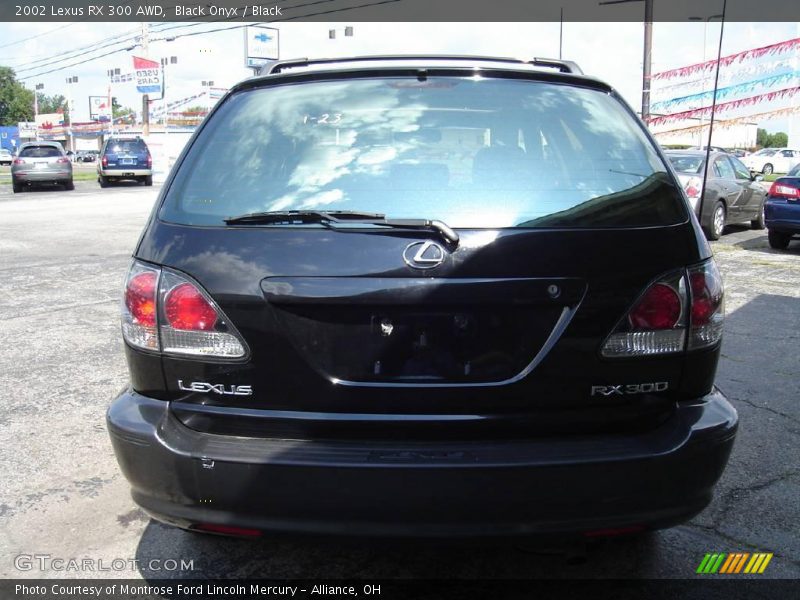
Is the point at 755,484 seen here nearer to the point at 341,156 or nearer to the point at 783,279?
the point at 341,156

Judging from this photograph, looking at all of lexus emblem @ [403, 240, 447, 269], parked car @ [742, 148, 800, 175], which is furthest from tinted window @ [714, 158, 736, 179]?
parked car @ [742, 148, 800, 175]

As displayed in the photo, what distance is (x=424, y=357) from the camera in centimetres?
224

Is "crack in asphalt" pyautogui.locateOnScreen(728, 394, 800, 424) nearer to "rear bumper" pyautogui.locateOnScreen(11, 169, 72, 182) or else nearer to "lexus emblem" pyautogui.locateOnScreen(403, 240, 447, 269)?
"lexus emblem" pyautogui.locateOnScreen(403, 240, 447, 269)

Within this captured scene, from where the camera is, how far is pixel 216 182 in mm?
2504

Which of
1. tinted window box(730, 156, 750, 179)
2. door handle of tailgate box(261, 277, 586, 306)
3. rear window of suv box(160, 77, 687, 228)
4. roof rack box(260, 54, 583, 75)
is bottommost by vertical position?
tinted window box(730, 156, 750, 179)

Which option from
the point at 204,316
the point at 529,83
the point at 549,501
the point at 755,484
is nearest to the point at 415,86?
the point at 529,83

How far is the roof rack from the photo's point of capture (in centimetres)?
294

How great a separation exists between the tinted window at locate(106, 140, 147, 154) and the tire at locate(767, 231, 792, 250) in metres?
25.2

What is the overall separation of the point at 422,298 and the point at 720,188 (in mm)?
12655

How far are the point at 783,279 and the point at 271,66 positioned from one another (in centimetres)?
818

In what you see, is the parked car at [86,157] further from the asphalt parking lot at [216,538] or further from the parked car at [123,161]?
the asphalt parking lot at [216,538]

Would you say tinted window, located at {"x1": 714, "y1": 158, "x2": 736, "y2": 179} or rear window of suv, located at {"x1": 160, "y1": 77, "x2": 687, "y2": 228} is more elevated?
rear window of suv, located at {"x1": 160, "y1": 77, "x2": 687, "y2": 228}

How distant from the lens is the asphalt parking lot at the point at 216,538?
114 inches
